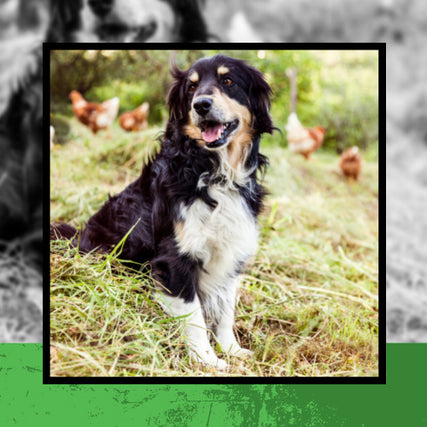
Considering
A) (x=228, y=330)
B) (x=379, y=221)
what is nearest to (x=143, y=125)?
(x=228, y=330)

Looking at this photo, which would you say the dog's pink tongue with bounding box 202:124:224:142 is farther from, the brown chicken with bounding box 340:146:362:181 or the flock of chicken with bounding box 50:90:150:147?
the brown chicken with bounding box 340:146:362:181

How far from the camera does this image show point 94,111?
3.96 metres

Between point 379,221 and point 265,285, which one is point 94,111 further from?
point 379,221

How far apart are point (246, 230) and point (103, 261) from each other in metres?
0.81

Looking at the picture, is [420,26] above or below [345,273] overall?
above

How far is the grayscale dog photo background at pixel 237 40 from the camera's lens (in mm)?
3984

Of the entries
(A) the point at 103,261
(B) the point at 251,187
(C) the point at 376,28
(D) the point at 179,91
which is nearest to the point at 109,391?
(A) the point at 103,261

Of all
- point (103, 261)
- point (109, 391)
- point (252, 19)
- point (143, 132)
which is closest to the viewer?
point (109, 391)

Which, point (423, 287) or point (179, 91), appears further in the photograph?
point (423, 287)

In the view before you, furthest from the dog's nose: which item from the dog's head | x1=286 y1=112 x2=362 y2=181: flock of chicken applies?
x1=286 y1=112 x2=362 y2=181: flock of chicken

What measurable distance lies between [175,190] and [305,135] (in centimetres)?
187

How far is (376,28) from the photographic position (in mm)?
4031

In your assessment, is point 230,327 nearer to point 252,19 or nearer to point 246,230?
point 246,230

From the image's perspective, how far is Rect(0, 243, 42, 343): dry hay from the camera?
3.96 meters
